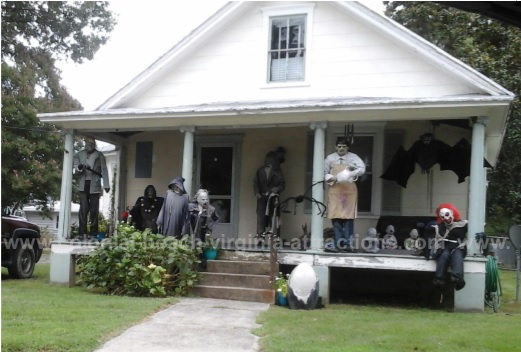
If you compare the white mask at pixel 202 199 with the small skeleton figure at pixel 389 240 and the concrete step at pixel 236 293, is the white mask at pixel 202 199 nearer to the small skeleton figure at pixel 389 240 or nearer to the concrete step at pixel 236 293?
the concrete step at pixel 236 293

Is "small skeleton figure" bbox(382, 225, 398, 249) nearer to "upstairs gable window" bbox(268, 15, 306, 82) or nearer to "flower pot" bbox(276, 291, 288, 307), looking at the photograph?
"flower pot" bbox(276, 291, 288, 307)

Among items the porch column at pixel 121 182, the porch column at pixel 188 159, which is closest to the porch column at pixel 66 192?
the porch column at pixel 121 182

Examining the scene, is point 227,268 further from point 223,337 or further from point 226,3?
point 226,3

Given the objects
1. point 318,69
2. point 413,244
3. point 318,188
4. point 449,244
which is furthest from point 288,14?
point 449,244

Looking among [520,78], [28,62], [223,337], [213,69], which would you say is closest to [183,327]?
[223,337]

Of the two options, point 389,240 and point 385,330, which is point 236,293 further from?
point 385,330

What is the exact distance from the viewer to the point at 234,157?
1250cm

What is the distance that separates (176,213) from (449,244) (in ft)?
15.0

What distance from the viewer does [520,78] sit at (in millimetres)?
19172

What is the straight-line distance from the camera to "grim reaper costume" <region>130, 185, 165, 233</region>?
12.0 metres

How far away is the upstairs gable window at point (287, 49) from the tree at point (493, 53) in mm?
9306

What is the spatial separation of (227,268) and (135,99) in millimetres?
4575

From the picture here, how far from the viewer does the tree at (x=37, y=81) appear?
19.5 m

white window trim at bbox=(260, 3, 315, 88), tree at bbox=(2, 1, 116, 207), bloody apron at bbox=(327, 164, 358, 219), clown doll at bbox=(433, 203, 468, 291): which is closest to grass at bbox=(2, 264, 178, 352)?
bloody apron at bbox=(327, 164, 358, 219)
